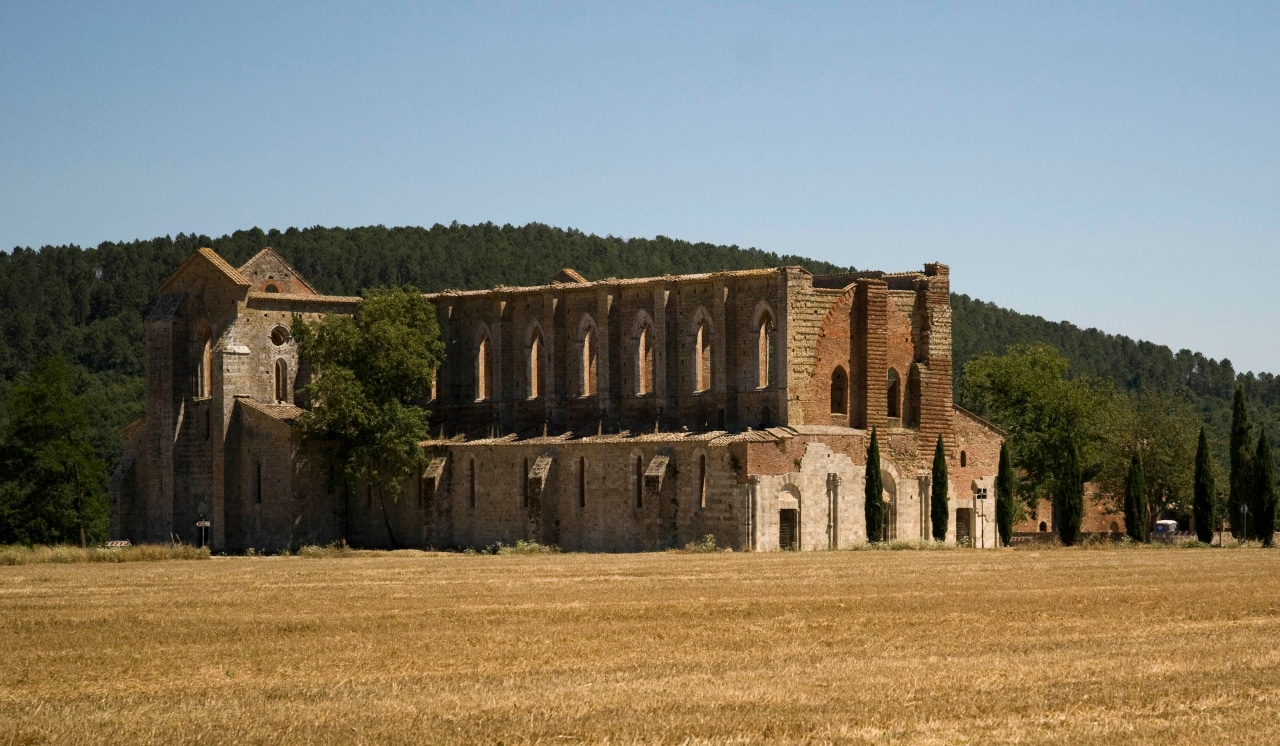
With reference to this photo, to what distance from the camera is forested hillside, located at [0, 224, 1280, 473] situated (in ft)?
374

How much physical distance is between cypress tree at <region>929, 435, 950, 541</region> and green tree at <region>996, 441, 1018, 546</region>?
382 centimetres

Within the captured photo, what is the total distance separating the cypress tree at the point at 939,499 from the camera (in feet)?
192

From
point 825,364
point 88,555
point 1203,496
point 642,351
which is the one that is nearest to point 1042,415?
point 1203,496

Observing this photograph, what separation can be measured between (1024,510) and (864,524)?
26.1 m

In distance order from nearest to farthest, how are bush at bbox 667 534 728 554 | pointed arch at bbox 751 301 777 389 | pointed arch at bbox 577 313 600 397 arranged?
bush at bbox 667 534 728 554 < pointed arch at bbox 751 301 777 389 < pointed arch at bbox 577 313 600 397

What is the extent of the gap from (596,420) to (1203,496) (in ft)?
68.9

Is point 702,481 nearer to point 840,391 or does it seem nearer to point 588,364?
point 840,391

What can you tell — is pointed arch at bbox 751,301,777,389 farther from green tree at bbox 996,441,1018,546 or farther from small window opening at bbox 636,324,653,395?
green tree at bbox 996,441,1018,546

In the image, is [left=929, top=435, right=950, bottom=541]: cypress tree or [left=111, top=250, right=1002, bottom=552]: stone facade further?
[left=929, top=435, right=950, bottom=541]: cypress tree

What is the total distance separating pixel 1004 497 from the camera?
6212 cm

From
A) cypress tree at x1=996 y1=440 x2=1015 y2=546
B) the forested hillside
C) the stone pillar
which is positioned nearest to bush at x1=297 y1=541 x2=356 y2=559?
the stone pillar

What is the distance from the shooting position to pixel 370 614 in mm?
31172

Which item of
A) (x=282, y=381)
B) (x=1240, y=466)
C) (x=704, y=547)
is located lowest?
(x=704, y=547)

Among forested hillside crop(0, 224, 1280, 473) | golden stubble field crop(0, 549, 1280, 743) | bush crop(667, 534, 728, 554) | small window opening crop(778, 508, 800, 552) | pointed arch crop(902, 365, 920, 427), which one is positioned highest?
forested hillside crop(0, 224, 1280, 473)
